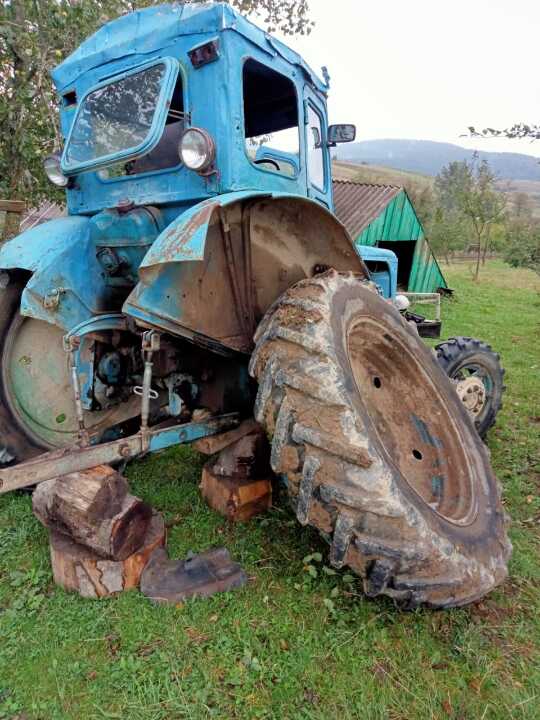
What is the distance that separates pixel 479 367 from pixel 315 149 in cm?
213

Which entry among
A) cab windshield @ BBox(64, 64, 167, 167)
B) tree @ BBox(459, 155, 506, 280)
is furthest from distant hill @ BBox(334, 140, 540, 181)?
cab windshield @ BBox(64, 64, 167, 167)

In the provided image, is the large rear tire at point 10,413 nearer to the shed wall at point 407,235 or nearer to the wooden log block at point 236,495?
the wooden log block at point 236,495

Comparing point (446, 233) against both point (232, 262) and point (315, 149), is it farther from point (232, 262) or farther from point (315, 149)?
point (232, 262)

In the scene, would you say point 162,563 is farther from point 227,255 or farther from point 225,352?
point 227,255

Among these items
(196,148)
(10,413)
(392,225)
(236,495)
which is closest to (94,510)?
(236,495)

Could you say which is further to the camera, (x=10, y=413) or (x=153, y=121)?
(x=10, y=413)

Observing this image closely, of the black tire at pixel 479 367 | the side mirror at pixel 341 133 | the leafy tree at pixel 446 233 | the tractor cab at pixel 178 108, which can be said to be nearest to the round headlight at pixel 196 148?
the tractor cab at pixel 178 108

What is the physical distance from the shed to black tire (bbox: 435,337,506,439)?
6.54 m

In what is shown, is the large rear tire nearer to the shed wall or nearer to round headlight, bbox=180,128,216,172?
round headlight, bbox=180,128,216,172

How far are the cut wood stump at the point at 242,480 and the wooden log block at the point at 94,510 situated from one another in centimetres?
61

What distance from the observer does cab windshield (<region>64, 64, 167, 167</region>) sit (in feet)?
7.83

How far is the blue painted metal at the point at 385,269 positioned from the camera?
14.6 ft

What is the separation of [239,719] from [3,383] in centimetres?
221

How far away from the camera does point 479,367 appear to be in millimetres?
3836
